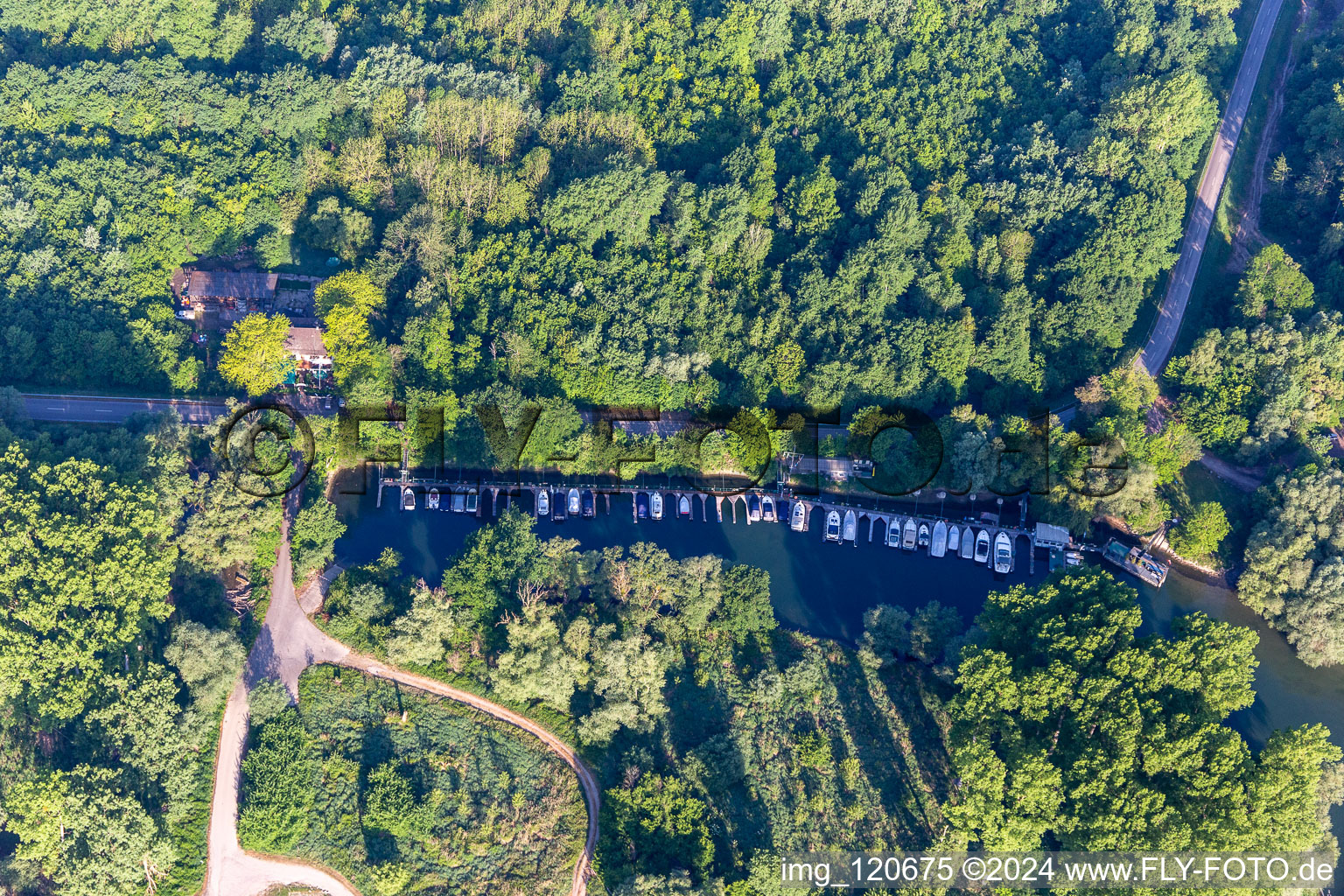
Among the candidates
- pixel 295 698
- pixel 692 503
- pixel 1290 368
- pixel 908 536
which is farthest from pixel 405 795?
pixel 1290 368

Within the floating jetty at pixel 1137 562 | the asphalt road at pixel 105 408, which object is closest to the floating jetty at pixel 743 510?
the floating jetty at pixel 1137 562

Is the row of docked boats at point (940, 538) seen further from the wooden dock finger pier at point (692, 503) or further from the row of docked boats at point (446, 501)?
the row of docked boats at point (446, 501)

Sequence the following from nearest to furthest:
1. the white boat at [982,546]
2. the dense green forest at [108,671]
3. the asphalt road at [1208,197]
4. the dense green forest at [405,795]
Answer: the dense green forest at [108,671] → the dense green forest at [405,795] → the white boat at [982,546] → the asphalt road at [1208,197]

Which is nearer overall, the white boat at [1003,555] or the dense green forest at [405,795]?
the dense green forest at [405,795]

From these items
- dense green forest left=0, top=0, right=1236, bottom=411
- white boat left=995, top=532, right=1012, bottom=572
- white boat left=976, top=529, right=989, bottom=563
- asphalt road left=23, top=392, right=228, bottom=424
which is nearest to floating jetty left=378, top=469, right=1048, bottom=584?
white boat left=976, top=529, right=989, bottom=563

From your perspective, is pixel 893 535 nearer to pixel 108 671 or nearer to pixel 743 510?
pixel 743 510

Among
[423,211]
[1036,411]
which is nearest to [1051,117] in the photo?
[1036,411]

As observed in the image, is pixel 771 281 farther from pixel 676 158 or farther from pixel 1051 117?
pixel 1051 117
